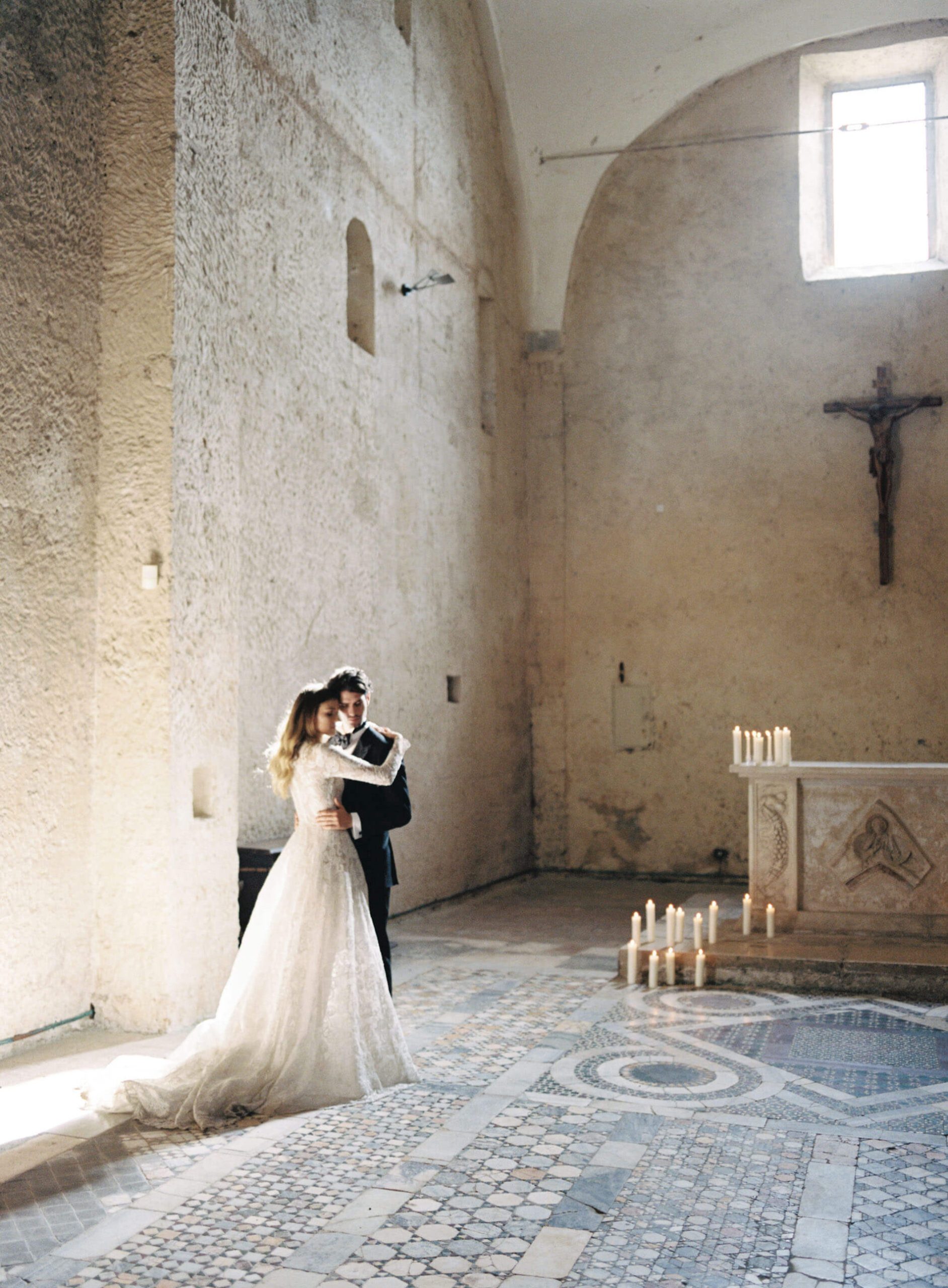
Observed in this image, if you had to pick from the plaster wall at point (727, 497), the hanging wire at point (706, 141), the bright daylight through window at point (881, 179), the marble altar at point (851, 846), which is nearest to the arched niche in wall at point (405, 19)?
the hanging wire at point (706, 141)

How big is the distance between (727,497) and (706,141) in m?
3.78

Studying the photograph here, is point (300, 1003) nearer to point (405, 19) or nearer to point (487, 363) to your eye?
point (487, 363)

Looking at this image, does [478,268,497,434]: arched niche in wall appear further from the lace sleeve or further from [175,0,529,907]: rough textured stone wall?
the lace sleeve

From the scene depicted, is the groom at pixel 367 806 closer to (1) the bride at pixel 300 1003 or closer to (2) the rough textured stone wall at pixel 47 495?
(1) the bride at pixel 300 1003

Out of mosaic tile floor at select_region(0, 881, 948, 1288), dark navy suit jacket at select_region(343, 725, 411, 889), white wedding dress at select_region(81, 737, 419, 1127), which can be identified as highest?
dark navy suit jacket at select_region(343, 725, 411, 889)

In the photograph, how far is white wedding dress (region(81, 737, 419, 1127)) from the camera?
15.8 ft

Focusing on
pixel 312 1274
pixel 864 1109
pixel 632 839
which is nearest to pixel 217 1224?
pixel 312 1274

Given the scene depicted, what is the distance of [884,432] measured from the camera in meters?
12.0

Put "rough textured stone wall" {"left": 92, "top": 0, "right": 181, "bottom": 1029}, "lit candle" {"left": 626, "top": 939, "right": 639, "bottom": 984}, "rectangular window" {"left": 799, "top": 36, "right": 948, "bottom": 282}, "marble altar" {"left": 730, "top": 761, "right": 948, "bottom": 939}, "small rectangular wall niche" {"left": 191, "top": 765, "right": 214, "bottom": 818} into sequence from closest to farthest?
"rough textured stone wall" {"left": 92, "top": 0, "right": 181, "bottom": 1029} → "small rectangular wall niche" {"left": 191, "top": 765, "right": 214, "bottom": 818} → "lit candle" {"left": 626, "top": 939, "right": 639, "bottom": 984} → "marble altar" {"left": 730, "top": 761, "right": 948, "bottom": 939} → "rectangular window" {"left": 799, "top": 36, "right": 948, "bottom": 282}

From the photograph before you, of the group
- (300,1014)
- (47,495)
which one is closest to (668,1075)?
(300,1014)

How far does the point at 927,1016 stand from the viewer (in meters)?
6.36

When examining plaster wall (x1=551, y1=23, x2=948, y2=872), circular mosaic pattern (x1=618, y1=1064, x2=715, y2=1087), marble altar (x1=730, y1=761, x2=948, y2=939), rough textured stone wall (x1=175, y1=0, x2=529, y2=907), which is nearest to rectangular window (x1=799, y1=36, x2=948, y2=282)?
plaster wall (x1=551, y1=23, x2=948, y2=872)

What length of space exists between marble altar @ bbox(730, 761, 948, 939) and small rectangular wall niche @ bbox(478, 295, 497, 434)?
5618mm

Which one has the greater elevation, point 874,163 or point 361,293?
point 874,163
